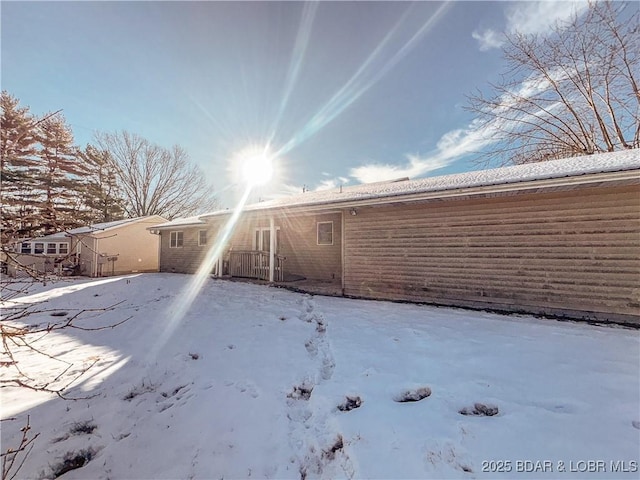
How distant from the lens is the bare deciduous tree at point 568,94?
10.4 metres

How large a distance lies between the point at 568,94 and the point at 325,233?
1271 centimetres

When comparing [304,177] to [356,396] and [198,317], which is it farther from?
[356,396]

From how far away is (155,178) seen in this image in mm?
24922

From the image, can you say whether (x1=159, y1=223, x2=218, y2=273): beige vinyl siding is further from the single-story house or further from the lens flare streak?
the single-story house

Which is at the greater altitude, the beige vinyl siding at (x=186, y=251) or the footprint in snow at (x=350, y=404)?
the beige vinyl siding at (x=186, y=251)

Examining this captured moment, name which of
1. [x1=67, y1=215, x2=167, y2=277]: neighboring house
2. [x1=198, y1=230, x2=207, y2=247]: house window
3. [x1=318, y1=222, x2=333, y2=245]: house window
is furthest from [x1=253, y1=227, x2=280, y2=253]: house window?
[x1=67, y1=215, x2=167, y2=277]: neighboring house

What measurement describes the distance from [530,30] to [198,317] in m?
15.1

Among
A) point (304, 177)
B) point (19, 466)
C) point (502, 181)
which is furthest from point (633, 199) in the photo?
point (304, 177)

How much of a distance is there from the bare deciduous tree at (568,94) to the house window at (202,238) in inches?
551

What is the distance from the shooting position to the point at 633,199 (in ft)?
17.2

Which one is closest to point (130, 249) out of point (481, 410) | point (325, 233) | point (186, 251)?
point (186, 251)

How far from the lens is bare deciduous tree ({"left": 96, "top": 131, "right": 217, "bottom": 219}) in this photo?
23.2 metres

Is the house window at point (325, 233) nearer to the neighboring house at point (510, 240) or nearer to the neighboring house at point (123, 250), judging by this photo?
the neighboring house at point (510, 240)

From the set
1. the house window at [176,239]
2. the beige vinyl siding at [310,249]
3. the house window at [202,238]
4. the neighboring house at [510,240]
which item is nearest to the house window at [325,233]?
the beige vinyl siding at [310,249]
